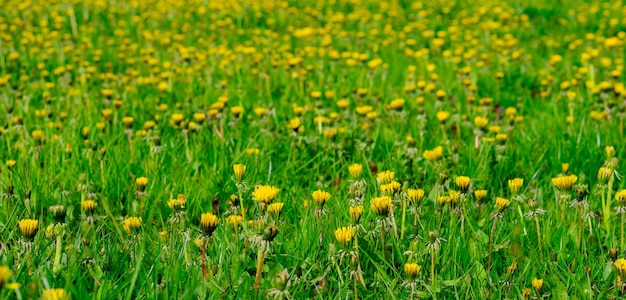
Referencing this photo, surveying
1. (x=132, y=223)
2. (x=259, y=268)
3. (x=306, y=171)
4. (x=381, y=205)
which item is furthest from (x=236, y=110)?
(x=259, y=268)

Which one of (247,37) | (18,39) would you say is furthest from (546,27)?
(18,39)

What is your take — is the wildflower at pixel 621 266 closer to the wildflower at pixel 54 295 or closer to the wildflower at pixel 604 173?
the wildflower at pixel 604 173

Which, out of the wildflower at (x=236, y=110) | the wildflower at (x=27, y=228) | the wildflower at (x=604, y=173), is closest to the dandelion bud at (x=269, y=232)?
the wildflower at (x=27, y=228)

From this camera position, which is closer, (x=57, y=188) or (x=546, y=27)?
(x=57, y=188)

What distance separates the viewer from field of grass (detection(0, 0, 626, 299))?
6.31 ft

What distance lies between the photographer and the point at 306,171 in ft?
10.2

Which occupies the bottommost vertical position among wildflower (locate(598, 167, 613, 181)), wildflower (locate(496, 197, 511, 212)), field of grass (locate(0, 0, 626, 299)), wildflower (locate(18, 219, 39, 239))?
field of grass (locate(0, 0, 626, 299))

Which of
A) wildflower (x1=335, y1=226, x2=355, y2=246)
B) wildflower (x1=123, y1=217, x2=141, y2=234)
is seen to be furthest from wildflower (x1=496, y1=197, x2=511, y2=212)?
wildflower (x1=123, y1=217, x2=141, y2=234)

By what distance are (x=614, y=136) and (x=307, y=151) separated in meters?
1.56

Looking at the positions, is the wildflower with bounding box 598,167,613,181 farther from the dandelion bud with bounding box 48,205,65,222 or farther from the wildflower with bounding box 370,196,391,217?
the dandelion bud with bounding box 48,205,65,222

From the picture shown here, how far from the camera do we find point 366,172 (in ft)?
9.87

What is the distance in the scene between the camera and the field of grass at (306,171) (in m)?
1.92

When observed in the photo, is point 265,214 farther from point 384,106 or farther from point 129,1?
point 129,1

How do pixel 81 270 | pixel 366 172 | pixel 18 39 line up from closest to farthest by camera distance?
pixel 81 270
pixel 366 172
pixel 18 39
